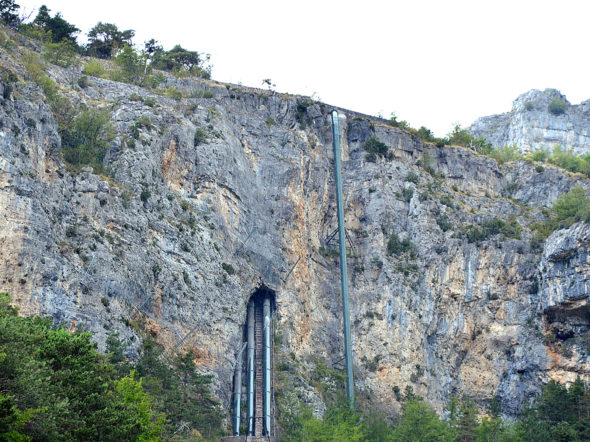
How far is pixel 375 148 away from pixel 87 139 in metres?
28.1

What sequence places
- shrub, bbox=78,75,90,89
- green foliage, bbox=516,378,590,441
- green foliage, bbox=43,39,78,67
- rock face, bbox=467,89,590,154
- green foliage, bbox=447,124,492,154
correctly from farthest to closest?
rock face, bbox=467,89,590,154 < green foliage, bbox=447,124,492,154 < green foliage, bbox=43,39,78,67 < shrub, bbox=78,75,90,89 < green foliage, bbox=516,378,590,441

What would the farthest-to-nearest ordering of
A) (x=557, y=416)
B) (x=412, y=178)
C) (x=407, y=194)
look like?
(x=412, y=178) → (x=407, y=194) → (x=557, y=416)

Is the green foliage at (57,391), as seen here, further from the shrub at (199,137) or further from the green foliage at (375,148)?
the green foliage at (375,148)

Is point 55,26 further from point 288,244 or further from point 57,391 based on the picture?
point 57,391

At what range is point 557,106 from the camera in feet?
398

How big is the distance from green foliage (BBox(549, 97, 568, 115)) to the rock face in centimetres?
14

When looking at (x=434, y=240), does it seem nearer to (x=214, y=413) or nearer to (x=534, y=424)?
(x=534, y=424)

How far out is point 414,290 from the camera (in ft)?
241

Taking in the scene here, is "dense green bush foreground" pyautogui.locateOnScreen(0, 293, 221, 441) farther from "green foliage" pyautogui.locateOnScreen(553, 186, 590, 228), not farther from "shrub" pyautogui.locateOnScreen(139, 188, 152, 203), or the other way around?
"green foliage" pyautogui.locateOnScreen(553, 186, 590, 228)

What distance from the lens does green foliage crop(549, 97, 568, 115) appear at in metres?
121

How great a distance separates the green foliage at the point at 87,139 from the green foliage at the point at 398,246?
25.4m

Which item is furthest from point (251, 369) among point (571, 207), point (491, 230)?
point (571, 207)

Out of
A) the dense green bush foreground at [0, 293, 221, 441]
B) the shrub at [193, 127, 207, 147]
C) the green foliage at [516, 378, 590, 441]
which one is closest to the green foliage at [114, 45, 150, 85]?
the shrub at [193, 127, 207, 147]

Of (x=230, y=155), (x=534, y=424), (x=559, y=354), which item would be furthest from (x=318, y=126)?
(x=534, y=424)
